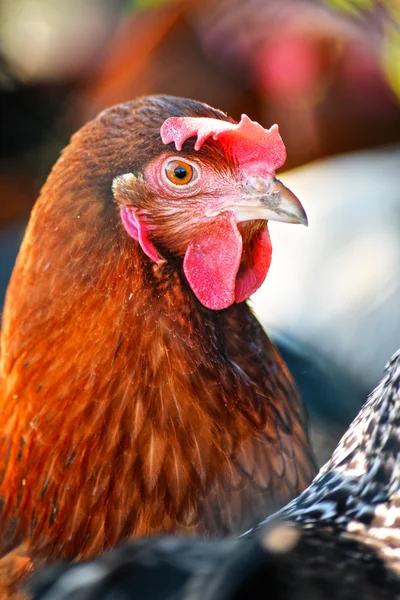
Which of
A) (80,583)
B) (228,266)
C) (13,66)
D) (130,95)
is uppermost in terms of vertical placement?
(13,66)

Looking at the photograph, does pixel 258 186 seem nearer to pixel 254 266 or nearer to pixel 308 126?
pixel 254 266

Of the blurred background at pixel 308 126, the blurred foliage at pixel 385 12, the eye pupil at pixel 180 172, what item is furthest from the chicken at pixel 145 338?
the blurred foliage at pixel 385 12

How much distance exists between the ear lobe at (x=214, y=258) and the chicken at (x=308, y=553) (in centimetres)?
26

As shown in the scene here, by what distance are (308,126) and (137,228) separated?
1211 millimetres

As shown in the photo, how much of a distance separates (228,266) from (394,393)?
11.2 inches

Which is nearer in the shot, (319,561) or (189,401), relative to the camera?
(319,561)

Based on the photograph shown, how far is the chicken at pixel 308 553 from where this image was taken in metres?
0.90

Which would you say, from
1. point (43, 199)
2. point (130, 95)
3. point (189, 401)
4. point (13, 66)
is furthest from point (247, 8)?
point (189, 401)

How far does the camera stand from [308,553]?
95 centimetres

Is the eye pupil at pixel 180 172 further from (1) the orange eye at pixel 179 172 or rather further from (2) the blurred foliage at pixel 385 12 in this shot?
(2) the blurred foliage at pixel 385 12

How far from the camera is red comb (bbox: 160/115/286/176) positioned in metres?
1.06

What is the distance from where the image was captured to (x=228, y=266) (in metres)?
1.14

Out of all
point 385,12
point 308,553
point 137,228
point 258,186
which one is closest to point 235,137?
point 258,186

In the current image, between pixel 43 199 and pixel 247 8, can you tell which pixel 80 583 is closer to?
pixel 43 199
